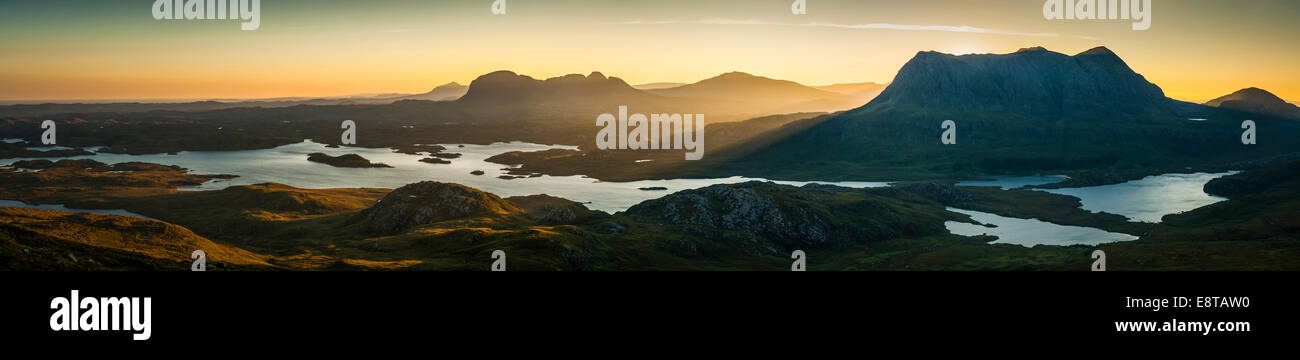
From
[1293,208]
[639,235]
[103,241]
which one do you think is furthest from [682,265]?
[1293,208]

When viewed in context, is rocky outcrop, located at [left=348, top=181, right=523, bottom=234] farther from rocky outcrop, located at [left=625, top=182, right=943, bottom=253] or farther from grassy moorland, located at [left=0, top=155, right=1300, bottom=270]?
rocky outcrop, located at [left=625, top=182, right=943, bottom=253]

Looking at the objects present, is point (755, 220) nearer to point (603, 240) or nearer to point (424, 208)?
point (603, 240)

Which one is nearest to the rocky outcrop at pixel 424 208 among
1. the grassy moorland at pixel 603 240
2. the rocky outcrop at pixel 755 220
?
the grassy moorland at pixel 603 240

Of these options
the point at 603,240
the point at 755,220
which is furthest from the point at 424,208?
the point at 755,220

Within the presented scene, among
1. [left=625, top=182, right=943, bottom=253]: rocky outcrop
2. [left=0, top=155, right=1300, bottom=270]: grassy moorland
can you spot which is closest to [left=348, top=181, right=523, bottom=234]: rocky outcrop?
[left=0, top=155, right=1300, bottom=270]: grassy moorland

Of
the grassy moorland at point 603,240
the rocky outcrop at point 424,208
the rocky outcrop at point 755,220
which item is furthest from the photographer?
the rocky outcrop at point 755,220

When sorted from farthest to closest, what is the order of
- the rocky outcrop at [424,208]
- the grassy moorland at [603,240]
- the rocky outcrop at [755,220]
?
the rocky outcrop at [755,220], the rocky outcrop at [424,208], the grassy moorland at [603,240]

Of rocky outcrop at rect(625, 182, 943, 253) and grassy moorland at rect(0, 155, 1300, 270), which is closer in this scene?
grassy moorland at rect(0, 155, 1300, 270)

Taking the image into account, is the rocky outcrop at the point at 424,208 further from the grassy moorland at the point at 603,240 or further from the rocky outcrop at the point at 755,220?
the rocky outcrop at the point at 755,220
